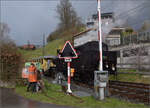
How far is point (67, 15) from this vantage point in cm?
4075

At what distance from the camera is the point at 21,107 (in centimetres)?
604

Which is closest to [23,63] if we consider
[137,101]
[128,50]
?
[137,101]

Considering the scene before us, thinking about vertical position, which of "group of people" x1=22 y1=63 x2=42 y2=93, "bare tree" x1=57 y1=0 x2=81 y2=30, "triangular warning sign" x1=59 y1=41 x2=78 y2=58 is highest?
"bare tree" x1=57 y1=0 x2=81 y2=30

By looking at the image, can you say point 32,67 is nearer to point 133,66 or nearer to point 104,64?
point 104,64

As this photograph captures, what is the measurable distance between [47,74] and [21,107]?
14.8 meters

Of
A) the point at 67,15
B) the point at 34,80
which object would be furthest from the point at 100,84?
the point at 67,15

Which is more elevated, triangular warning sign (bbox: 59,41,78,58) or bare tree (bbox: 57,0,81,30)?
bare tree (bbox: 57,0,81,30)

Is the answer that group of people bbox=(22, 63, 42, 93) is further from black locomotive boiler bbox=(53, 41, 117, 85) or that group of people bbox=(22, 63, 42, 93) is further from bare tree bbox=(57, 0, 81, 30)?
bare tree bbox=(57, 0, 81, 30)

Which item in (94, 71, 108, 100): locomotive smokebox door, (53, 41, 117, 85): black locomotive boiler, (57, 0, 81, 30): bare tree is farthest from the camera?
(57, 0, 81, 30): bare tree

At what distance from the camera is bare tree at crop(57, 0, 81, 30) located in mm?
38250

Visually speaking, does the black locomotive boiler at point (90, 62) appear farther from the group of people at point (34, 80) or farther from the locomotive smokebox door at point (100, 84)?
the locomotive smokebox door at point (100, 84)

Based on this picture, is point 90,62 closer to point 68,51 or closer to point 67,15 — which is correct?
point 68,51

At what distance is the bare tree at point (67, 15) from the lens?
38.2m

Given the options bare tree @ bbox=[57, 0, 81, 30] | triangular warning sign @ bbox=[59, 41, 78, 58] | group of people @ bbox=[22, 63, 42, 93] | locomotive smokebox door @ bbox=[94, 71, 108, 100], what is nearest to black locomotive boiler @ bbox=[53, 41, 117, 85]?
group of people @ bbox=[22, 63, 42, 93]
